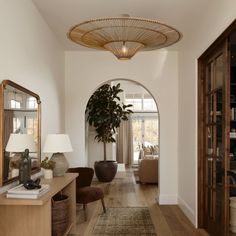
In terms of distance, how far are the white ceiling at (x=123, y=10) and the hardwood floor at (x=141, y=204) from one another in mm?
2891

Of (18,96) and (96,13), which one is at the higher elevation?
(96,13)

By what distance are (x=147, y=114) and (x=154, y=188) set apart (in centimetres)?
548

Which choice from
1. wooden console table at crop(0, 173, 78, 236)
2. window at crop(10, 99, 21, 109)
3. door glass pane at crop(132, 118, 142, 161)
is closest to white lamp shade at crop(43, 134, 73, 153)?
window at crop(10, 99, 21, 109)

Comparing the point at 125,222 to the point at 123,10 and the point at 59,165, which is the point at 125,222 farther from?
the point at 123,10

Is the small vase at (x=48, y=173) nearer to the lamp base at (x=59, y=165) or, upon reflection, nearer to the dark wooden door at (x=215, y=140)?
the lamp base at (x=59, y=165)

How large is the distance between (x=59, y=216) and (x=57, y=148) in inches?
31.2

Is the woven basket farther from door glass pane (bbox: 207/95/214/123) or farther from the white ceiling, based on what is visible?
the white ceiling

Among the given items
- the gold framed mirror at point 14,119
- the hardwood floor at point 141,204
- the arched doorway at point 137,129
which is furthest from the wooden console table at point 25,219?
the arched doorway at point 137,129

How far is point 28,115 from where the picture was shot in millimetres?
3479

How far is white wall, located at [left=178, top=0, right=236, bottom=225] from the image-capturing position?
3.54 metres

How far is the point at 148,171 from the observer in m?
8.05

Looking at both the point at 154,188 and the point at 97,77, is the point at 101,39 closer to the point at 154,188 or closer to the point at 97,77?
the point at 97,77

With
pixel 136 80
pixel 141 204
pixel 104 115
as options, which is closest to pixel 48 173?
pixel 141 204

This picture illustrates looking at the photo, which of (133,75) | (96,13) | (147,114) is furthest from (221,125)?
(147,114)
